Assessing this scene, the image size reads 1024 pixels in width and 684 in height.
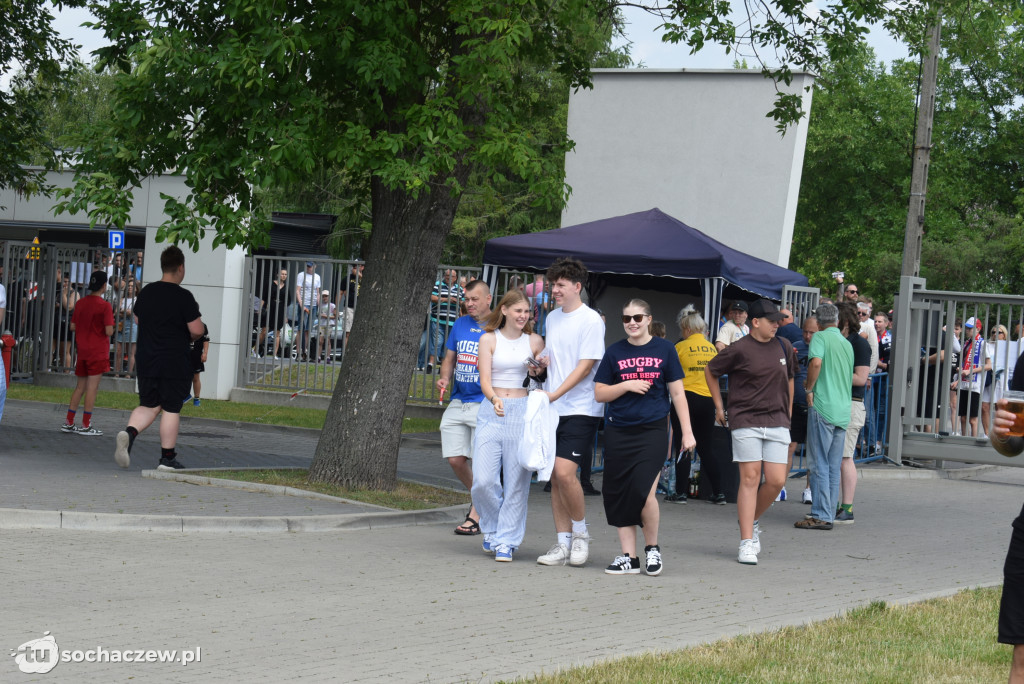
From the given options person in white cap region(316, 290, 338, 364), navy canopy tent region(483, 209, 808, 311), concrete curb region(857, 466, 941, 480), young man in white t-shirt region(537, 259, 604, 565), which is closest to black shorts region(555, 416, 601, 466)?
young man in white t-shirt region(537, 259, 604, 565)

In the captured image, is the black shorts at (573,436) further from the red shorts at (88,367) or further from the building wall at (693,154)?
the building wall at (693,154)

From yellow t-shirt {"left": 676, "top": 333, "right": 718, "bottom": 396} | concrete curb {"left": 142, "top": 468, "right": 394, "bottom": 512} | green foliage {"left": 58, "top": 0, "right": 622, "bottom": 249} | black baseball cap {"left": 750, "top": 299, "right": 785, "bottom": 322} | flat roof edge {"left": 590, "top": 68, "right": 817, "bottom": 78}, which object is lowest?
concrete curb {"left": 142, "top": 468, "right": 394, "bottom": 512}

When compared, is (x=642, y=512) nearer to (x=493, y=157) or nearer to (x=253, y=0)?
(x=493, y=157)

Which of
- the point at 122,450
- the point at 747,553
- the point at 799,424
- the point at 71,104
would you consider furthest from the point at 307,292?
the point at 747,553

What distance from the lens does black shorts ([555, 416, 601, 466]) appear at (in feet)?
28.2

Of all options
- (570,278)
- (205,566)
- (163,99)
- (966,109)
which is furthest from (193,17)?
(966,109)

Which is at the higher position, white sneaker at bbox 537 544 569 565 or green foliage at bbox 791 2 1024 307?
green foliage at bbox 791 2 1024 307

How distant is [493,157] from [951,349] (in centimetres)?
702

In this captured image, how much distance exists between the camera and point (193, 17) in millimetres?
11000

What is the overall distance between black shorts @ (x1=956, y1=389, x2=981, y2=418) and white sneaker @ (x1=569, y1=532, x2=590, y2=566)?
709cm

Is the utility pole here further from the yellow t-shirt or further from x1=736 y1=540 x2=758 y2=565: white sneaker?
x1=736 y1=540 x2=758 y2=565: white sneaker

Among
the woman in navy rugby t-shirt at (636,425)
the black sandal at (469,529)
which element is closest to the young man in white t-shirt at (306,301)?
the black sandal at (469,529)

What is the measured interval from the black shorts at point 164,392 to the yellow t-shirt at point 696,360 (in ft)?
15.4

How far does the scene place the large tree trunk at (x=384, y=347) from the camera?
11.0 m
